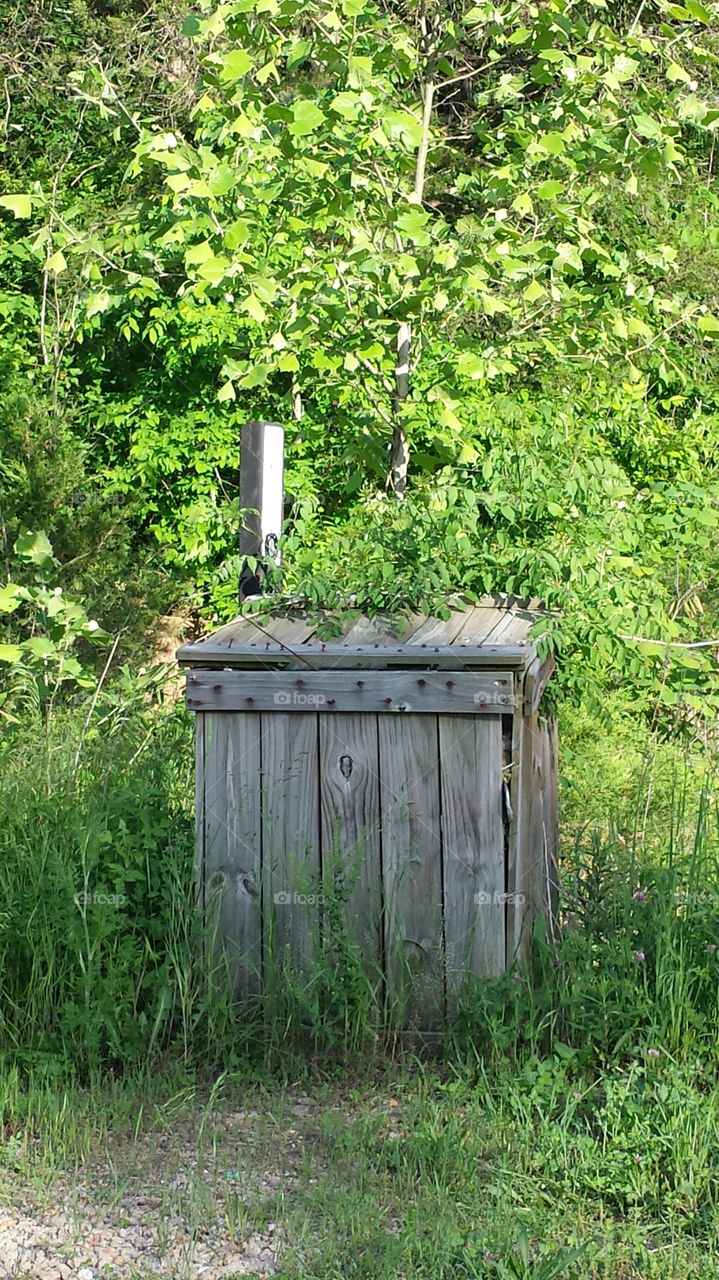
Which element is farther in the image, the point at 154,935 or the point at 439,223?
the point at 439,223

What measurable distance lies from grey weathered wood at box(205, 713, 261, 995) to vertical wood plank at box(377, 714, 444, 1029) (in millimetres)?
368

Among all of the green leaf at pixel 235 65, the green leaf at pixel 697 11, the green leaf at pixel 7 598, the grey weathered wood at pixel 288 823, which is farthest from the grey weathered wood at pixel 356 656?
the green leaf at pixel 697 11

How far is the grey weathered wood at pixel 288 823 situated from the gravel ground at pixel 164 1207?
1.64 ft

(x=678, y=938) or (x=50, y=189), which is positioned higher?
(x=50, y=189)

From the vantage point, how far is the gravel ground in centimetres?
268

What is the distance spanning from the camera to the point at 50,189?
10.2 m

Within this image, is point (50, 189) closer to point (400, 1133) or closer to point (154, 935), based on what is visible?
point (154, 935)

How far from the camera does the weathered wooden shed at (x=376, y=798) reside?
3547 mm

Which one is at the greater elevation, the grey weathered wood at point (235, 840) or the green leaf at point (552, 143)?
the green leaf at point (552, 143)

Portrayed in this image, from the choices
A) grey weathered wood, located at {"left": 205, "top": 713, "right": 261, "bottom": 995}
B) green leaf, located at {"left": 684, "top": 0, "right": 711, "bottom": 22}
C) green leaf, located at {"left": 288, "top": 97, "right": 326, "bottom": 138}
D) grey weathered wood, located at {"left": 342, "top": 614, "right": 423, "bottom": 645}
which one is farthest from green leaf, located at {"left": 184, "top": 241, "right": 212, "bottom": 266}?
green leaf, located at {"left": 684, "top": 0, "right": 711, "bottom": 22}

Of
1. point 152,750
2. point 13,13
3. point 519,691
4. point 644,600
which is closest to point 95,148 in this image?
point 13,13

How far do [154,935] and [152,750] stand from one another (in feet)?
4.63

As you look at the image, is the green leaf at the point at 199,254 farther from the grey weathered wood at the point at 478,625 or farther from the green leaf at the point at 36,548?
the grey weathered wood at the point at 478,625

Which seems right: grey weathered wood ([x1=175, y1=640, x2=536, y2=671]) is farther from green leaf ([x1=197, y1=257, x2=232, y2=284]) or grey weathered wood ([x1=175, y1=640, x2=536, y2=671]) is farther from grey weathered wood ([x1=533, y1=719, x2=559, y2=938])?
green leaf ([x1=197, y1=257, x2=232, y2=284])
